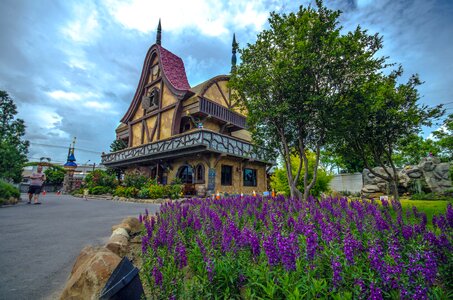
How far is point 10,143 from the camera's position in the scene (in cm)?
1600

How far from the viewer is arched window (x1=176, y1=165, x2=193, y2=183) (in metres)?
20.4

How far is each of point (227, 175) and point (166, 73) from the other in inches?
500

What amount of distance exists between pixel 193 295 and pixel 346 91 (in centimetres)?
809

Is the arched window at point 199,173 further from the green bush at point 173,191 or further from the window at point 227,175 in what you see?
the green bush at point 173,191

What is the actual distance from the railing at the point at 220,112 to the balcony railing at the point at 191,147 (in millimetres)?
3397

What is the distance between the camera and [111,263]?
2.51 meters

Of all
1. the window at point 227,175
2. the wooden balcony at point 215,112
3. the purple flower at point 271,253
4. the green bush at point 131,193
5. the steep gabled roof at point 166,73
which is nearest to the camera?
the purple flower at point 271,253

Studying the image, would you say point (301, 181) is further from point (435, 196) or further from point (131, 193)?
point (131, 193)

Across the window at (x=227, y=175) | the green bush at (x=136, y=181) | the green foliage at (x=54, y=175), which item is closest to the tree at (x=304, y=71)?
the window at (x=227, y=175)

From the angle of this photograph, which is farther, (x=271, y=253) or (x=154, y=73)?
(x=154, y=73)

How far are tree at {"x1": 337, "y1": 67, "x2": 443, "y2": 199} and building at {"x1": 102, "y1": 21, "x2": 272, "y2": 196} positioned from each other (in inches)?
286

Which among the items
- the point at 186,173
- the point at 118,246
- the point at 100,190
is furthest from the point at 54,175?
the point at 118,246

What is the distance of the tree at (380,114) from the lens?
7.80m

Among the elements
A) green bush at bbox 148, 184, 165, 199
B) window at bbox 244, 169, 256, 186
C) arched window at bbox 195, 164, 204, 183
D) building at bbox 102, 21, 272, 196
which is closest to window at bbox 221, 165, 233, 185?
building at bbox 102, 21, 272, 196
